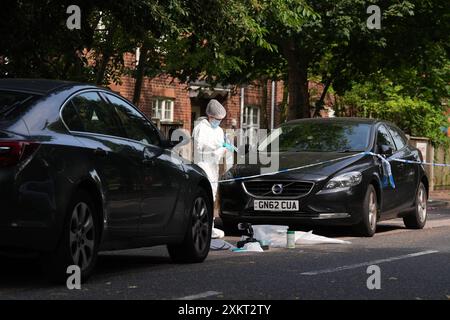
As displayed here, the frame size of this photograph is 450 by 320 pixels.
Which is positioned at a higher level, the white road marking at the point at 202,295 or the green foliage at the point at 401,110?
the green foliage at the point at 401,110

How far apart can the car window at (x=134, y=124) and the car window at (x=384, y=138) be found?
617 centimetres

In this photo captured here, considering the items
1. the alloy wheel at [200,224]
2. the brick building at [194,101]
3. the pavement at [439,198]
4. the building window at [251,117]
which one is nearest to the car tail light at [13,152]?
the alloy wheel at [200,224]

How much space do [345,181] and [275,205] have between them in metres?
0.95

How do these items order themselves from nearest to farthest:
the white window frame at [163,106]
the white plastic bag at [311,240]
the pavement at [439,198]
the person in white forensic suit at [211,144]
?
the white plastic bag at [311,240]
the person in white forensic suit at [211,144]
the pavement at [439,198]
the white window frame at [163,106]

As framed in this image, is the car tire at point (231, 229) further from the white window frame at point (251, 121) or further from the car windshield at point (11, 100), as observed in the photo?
the white window frame at point (251, 121)

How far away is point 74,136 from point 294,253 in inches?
174

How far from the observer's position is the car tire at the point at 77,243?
798 centimetres

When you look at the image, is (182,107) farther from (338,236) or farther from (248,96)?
(338,236)

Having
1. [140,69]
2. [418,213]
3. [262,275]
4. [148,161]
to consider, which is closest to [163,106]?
[140,69]

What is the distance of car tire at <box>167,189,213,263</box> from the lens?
10.4 metres

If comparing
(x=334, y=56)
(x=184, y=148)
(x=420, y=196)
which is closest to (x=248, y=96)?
(x=334, y=56)

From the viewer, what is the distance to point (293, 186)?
46.4 ft

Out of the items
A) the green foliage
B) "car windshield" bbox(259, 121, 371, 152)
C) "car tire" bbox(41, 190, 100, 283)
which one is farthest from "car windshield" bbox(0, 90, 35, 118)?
the green foliage

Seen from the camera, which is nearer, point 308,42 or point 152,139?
point 152,139
